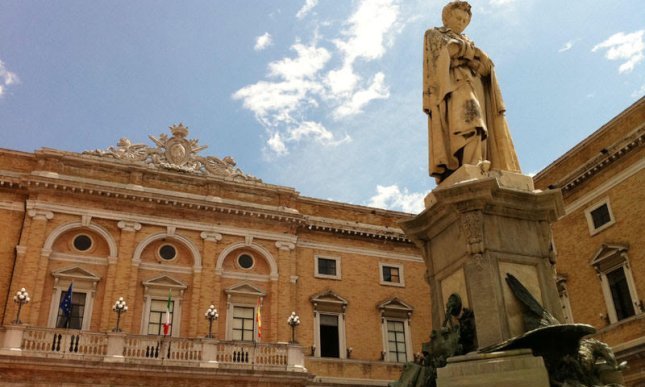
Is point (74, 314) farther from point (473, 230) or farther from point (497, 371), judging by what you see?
point (497, 371)

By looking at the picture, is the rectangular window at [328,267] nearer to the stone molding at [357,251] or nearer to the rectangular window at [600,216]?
the stone molding at [357,251]

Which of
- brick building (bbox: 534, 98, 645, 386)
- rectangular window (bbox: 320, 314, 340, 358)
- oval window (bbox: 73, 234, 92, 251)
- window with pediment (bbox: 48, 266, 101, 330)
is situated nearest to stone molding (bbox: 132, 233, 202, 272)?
window with pediment (bbox: 48, 266, 101, 330)

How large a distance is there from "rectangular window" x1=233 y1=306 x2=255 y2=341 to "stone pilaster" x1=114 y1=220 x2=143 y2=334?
11.7 ft

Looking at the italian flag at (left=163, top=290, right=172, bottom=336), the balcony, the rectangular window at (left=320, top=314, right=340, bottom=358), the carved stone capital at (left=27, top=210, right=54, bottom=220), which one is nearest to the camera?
the balcony

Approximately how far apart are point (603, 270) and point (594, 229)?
5.23 ft

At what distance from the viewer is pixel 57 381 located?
19484 mm

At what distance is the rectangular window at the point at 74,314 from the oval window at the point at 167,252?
122 inches

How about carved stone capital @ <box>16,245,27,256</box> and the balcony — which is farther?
carved stone capital @ <box>16,245,27,256</box>

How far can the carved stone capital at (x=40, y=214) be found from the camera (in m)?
21.8

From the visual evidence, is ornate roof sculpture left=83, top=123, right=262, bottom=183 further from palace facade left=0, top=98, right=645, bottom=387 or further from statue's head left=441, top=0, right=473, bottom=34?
statue's head left=441, top=0, right=473, bottom=34

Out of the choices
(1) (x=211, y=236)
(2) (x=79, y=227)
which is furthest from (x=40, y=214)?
(1) (x=211, y=236)

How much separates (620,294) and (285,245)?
40.7 ft

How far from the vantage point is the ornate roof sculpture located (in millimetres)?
24719

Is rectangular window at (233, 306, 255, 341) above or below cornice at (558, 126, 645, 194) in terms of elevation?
below
